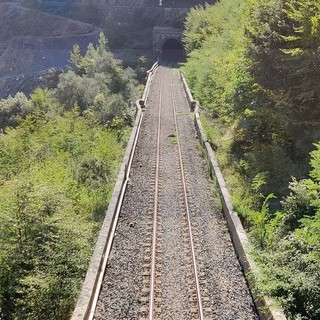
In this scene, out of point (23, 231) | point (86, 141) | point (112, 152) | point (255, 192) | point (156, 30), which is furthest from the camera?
point (156, 30)

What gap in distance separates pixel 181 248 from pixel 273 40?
9.91 metres

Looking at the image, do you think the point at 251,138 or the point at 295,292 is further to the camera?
the point at 251,138

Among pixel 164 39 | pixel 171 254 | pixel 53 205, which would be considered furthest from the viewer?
pixel 164 39

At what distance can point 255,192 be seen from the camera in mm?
15844

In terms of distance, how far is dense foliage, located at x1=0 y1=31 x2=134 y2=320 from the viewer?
32.4 ft

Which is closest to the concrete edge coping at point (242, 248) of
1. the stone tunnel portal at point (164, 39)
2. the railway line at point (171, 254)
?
the railway line at point (171, 254)

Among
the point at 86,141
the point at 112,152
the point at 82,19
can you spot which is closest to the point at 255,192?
the point at 112,152

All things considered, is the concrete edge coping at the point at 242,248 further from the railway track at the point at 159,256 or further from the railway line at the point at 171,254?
the railway track at the point at 159,256

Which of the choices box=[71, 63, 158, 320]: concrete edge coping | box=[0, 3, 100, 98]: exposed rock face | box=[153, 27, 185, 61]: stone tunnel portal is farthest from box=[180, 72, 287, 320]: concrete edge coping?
box=[0, 3, 100, 98]: exposed rock face

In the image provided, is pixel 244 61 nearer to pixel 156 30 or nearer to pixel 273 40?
pixel 273 40

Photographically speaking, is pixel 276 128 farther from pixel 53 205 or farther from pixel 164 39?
pixel 164 39

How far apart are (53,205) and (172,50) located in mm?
72490

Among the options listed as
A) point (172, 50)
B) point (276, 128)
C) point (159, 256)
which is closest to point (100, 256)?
point (159, 256)

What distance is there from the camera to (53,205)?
11695mm
